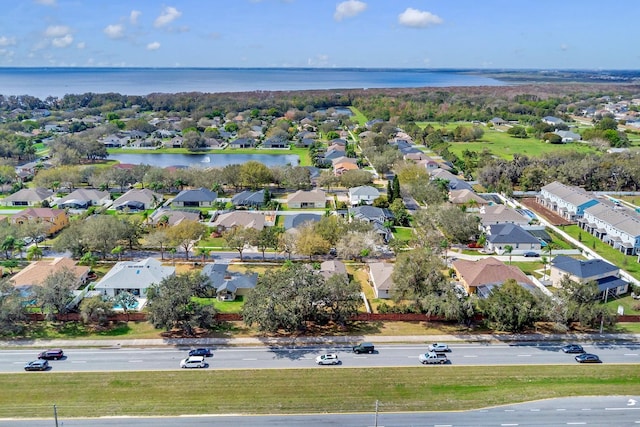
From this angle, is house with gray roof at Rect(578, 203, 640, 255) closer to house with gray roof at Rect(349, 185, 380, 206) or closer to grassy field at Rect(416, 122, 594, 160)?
house with gray roof at Rect(349, 185, 380, 206)

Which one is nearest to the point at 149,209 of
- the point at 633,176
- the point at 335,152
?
the point at 335,152

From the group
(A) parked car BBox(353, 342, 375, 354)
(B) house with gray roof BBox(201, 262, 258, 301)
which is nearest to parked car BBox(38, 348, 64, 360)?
(B) house with gray roof BBox(201, 262, 258, 301)

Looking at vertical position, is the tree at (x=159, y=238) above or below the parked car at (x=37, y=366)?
above

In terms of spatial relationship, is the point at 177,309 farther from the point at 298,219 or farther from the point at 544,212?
the point at 544,212

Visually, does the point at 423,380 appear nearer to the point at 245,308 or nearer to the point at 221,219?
the point at 245,308

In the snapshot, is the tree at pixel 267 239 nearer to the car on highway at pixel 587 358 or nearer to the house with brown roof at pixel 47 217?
the house with brown roof at pixel 47 217

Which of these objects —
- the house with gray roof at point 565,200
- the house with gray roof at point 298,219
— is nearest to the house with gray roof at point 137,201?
the house with gray roof at point 298,219

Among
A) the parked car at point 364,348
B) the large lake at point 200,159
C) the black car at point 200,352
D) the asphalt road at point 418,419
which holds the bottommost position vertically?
the asphalt road at point 418,419
